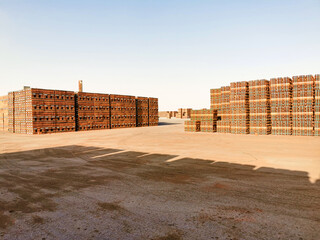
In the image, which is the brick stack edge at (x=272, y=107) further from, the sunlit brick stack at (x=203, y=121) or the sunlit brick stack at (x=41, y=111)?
the sunlit brick stack at (x=41, y=111)

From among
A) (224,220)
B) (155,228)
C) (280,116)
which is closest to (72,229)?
(155,228)

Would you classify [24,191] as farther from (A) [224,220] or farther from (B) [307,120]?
(B) [307,120]

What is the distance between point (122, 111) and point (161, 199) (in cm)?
2420

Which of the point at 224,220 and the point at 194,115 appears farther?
the point at 194,115

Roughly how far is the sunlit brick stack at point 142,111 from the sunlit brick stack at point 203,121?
32.0 feet

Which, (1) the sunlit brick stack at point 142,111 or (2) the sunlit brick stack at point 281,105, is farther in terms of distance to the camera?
(1) the sunlit brick stack at point 142,111

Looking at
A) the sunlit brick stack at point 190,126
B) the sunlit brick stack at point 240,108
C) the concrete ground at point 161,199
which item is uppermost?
the sunlit brick stack at point 240,108

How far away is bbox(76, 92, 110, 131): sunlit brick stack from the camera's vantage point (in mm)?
23719

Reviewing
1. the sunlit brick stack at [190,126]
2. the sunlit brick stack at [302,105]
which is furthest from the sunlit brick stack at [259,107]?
the sunlit brick stack at [190,126]

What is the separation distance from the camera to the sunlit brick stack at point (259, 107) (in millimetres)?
18438

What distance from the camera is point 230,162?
7969 mm

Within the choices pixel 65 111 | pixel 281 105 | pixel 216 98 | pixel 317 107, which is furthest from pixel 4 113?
pixel 317 107

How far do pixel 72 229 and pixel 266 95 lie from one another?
18425 mm

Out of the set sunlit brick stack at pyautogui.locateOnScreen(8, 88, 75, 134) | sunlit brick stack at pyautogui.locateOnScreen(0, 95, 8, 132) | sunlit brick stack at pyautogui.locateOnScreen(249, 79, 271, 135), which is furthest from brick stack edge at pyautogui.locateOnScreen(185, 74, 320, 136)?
sunlit brick stack at pyautogui.locateOnScreen(0, 95, 8, 132)
